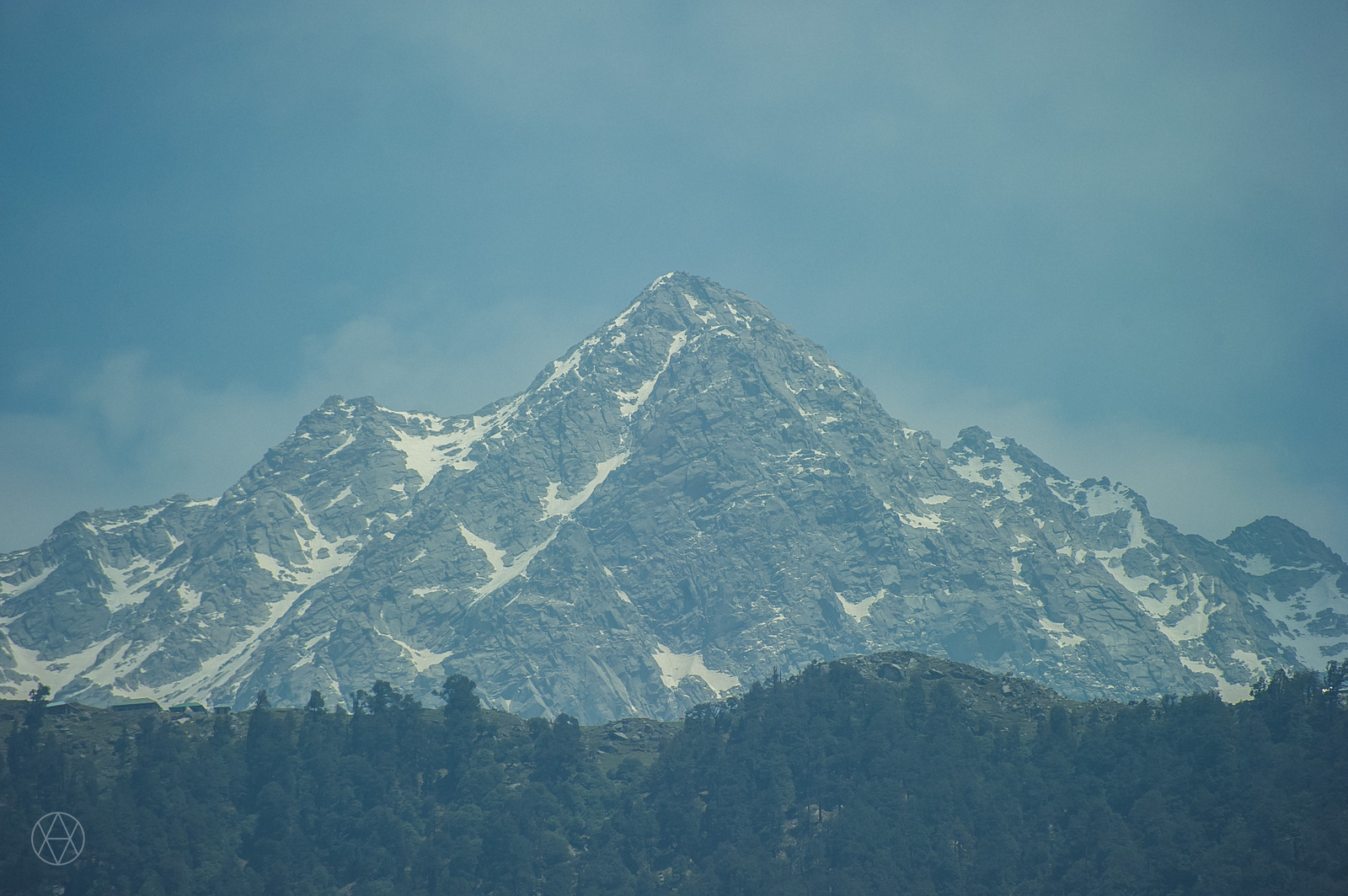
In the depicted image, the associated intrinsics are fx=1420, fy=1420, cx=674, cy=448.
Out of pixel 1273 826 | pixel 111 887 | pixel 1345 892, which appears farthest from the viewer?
pixel 111 887

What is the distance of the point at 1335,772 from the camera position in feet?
631

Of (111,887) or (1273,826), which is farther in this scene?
(111,887)

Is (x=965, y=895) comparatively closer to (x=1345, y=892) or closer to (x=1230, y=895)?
(x=1230, y=895)

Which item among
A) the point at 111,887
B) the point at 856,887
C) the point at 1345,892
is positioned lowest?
the point at 1345,892

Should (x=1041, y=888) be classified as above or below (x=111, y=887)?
below

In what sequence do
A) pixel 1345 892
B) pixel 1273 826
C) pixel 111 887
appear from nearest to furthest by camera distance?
1. pixel 1345 892
2. pixel 1273 826
3. pixel 111 887

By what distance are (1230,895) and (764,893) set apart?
61.5 metres

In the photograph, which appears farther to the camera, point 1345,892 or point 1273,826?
point 1273,826

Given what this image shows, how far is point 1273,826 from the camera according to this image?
184500mm

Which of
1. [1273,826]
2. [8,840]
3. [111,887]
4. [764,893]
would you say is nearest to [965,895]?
[764,893]

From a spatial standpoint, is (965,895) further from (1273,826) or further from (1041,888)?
(1273,826)

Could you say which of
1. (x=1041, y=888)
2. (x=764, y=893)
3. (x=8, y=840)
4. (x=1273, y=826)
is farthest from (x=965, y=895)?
(x=8, y=840)

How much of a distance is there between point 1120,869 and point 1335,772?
109ft

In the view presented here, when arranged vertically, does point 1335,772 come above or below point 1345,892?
above
